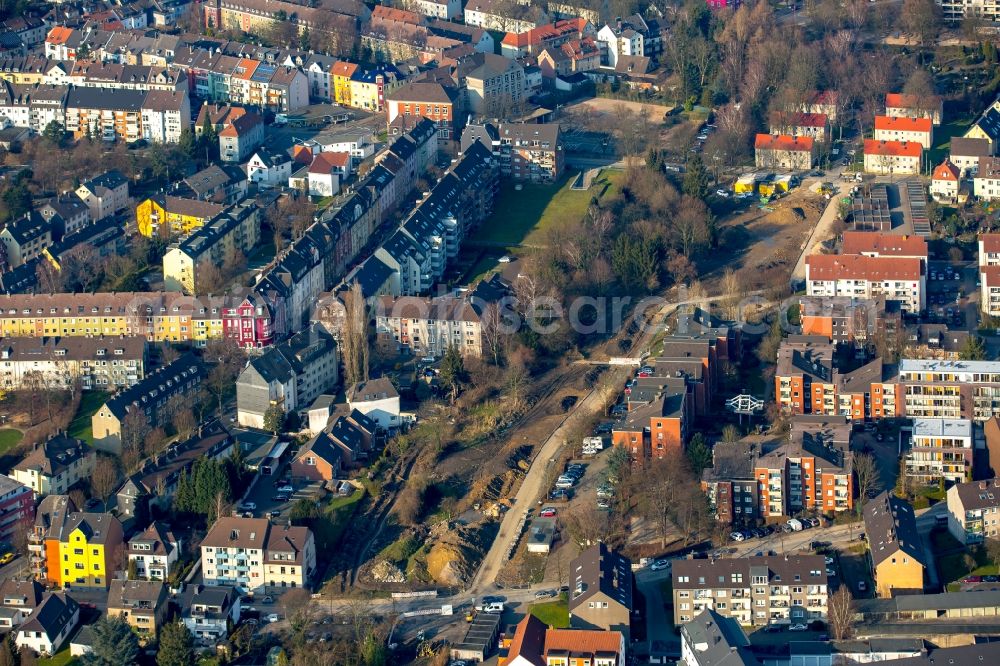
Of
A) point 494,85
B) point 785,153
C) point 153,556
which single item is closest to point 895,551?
point 153,556

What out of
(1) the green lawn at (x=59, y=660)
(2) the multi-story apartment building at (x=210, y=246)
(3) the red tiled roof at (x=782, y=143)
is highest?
(3) the red tiled roof at (x=782, y=143)

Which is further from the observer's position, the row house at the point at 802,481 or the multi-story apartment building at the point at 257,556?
the row house at the point at 802,481

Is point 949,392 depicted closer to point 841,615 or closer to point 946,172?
point 841,615

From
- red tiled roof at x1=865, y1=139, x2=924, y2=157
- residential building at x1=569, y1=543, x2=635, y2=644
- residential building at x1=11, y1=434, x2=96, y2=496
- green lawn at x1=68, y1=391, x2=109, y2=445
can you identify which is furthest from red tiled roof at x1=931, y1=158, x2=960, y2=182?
residential building at x1=11, y1=434, x2=96, y2=496

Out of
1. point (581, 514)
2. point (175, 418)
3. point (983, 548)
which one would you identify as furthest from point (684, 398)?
point (175, 418)

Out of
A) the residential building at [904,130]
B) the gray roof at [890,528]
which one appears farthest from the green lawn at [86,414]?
the residential building at [904,130]

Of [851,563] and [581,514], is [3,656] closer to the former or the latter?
[581,514]

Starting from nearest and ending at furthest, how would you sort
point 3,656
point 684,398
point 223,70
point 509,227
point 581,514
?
1. point 3,656
2. point 581,514
3. point 684,398
4. point 509,227
5. point 223,70

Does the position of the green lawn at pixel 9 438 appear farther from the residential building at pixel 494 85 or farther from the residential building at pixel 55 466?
the residential building at pixel 494 85
